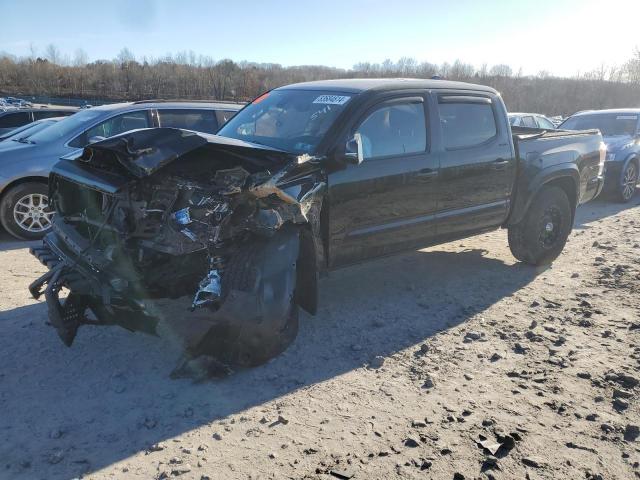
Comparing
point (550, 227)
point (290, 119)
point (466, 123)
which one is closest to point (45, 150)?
point (290, 119)

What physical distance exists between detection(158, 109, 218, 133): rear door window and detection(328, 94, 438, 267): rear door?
12.7ft

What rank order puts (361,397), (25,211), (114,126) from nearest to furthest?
(361,397), (25,211), (114,126)

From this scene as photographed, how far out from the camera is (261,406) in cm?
318

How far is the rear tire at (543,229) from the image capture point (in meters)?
5.84

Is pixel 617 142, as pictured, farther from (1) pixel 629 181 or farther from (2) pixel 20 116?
(2) pixel 20 116

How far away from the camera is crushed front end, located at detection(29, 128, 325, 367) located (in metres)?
3.32

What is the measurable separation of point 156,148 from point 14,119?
1025 centimetres

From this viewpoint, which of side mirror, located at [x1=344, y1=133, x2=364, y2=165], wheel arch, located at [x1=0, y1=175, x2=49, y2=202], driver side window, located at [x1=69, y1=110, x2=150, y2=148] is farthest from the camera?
driver side window, located at [x1=69, y1=110, x2=150, y2=148]

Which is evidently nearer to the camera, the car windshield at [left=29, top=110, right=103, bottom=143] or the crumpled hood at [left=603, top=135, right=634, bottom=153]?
the car windshield at [left=29, top=110, right=103, bottom=143]

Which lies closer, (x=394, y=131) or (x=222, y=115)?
(x=394, y=131)

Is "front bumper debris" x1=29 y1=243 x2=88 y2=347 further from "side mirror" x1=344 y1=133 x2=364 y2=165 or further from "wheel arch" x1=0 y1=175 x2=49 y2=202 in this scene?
"wheel arch" x1=0 y1=175 x2=49 y2=202

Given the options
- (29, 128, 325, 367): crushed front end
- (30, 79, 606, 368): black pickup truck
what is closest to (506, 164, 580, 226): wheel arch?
(30, 79, 606, 368): black pickup truck

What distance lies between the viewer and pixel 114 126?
7.03 m

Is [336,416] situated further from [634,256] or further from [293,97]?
[634,256]
